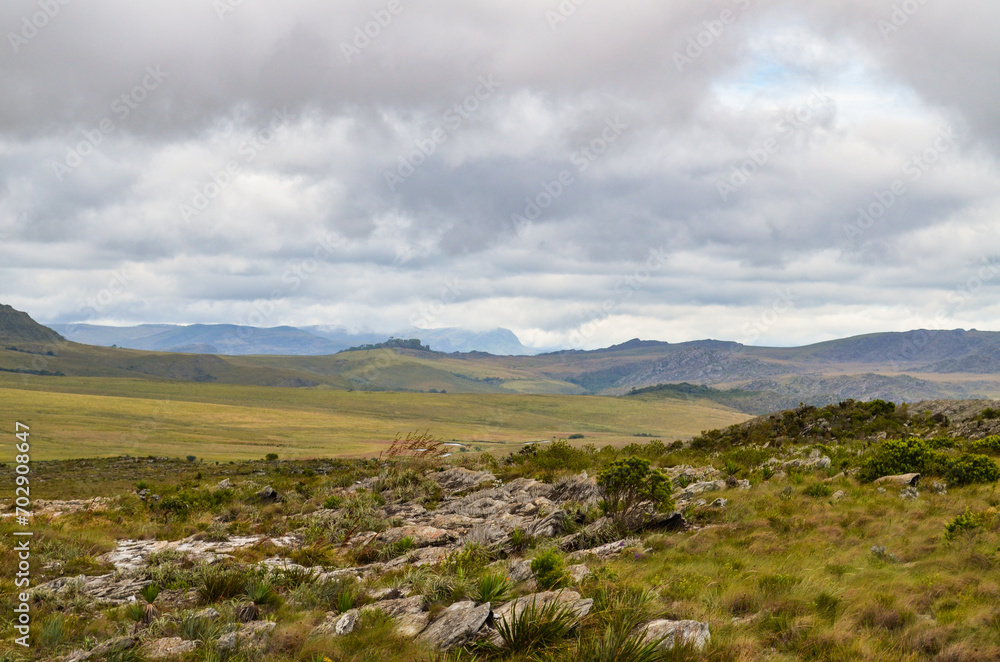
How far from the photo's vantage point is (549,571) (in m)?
11.5

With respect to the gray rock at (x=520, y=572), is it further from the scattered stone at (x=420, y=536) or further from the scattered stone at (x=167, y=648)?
the scattered stone at (x=167, y=648)

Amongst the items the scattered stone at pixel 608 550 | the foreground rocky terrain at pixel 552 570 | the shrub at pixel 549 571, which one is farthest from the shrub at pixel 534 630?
the scattered stone at pixel 608 550

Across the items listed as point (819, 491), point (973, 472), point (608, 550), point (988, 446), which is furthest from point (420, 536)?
point (988, 446)

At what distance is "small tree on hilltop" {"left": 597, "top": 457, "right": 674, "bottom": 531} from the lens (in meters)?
17.3

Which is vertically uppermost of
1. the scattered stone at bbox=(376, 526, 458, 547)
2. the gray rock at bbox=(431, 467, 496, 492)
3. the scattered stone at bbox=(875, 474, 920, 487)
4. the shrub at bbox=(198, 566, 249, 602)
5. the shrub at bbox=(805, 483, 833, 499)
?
the scattered stone at bbox=(875, 474, 920, 487)

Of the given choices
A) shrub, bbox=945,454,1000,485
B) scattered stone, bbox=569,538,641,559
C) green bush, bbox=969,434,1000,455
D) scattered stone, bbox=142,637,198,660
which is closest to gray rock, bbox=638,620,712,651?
scattered stone, bbox=569,538,641,559

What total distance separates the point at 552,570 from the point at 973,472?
1518cm

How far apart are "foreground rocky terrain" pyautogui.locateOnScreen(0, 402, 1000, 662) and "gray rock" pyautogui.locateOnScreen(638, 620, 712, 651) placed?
0.03 metres

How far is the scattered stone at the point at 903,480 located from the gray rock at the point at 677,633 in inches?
535

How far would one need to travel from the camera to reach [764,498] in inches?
722

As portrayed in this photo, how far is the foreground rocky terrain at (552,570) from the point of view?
29.3 ft

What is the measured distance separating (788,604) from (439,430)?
6524 inches

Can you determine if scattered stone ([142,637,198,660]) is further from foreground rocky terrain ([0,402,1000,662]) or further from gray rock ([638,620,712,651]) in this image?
gray rock ([638,620,712,651])

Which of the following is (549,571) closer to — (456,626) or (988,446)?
(456,626)
